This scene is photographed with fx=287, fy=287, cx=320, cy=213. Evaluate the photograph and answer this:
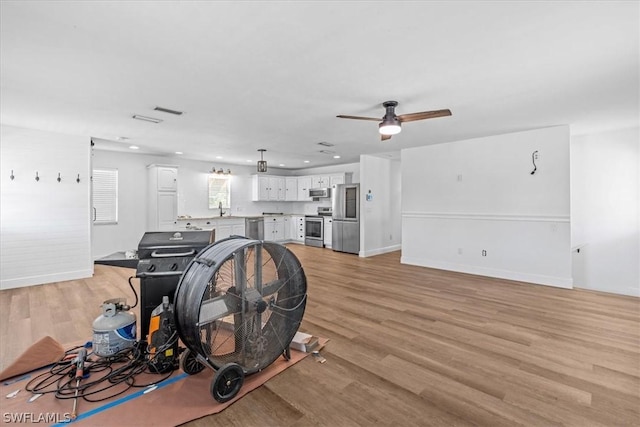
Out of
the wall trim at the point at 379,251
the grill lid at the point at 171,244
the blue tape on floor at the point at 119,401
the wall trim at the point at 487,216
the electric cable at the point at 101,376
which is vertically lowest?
the blue tape on floor at the point at 119,401

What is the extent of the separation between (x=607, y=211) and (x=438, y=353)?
461cm

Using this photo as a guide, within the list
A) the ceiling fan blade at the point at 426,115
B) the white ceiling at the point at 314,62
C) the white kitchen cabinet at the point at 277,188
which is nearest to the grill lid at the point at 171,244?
the white ceiling at the point at 314,62

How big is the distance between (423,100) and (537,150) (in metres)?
2.74

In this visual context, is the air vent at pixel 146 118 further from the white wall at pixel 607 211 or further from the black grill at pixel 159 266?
the white wall at pixel 607 211

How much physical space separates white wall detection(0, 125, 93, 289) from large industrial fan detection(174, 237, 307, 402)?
411 centimetres

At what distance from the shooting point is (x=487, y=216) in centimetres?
516

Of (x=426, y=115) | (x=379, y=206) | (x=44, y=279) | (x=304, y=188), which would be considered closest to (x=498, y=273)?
(x=379, y=206)

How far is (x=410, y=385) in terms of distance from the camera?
205 centimetres

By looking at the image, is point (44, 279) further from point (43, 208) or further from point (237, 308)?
point (237, 308)

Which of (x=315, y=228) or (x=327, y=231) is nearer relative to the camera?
(x=327, y=231)

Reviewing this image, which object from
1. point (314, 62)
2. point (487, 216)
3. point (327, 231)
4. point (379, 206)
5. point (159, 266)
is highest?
point (314, 62)

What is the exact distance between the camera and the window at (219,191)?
8117mm

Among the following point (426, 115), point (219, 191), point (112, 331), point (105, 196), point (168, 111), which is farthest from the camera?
point (219, 191)

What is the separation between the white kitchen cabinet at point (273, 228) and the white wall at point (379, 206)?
317 centimetres
